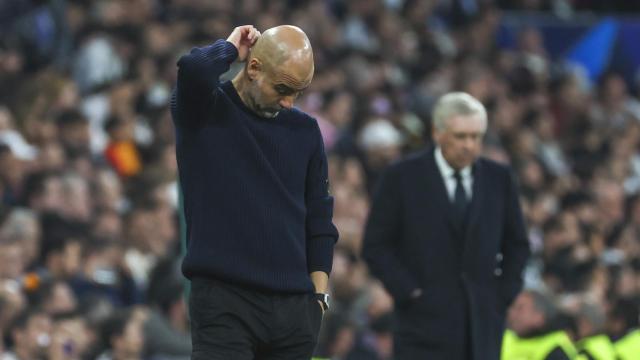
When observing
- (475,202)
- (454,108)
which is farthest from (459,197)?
(454,108)

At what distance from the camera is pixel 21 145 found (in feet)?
34.0

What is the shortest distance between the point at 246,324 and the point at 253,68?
2.74 ft

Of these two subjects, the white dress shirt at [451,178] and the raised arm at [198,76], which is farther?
the white dress shirt at [451,178]

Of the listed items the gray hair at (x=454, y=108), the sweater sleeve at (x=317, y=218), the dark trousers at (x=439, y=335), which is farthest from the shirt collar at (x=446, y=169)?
the sweater sleeve at (x=317, y=218)

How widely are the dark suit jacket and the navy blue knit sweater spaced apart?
179 centimetres

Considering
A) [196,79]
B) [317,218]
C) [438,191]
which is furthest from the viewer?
[438,191]

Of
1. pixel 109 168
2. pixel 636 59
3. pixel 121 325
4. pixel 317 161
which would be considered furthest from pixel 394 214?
pixel 636 59

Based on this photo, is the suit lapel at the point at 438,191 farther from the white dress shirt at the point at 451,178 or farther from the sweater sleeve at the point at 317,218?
the sweater sleeve at the point at 317,218

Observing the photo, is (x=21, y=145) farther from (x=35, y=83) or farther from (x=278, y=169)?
(x=278, y=169)

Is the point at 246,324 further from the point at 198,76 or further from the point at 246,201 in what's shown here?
the point at 198,76

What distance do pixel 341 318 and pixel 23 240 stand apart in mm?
2155

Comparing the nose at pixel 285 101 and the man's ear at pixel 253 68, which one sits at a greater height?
the man's ear at pixel 253 68

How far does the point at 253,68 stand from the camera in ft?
16.1

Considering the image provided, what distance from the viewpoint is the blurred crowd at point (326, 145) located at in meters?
9.06
